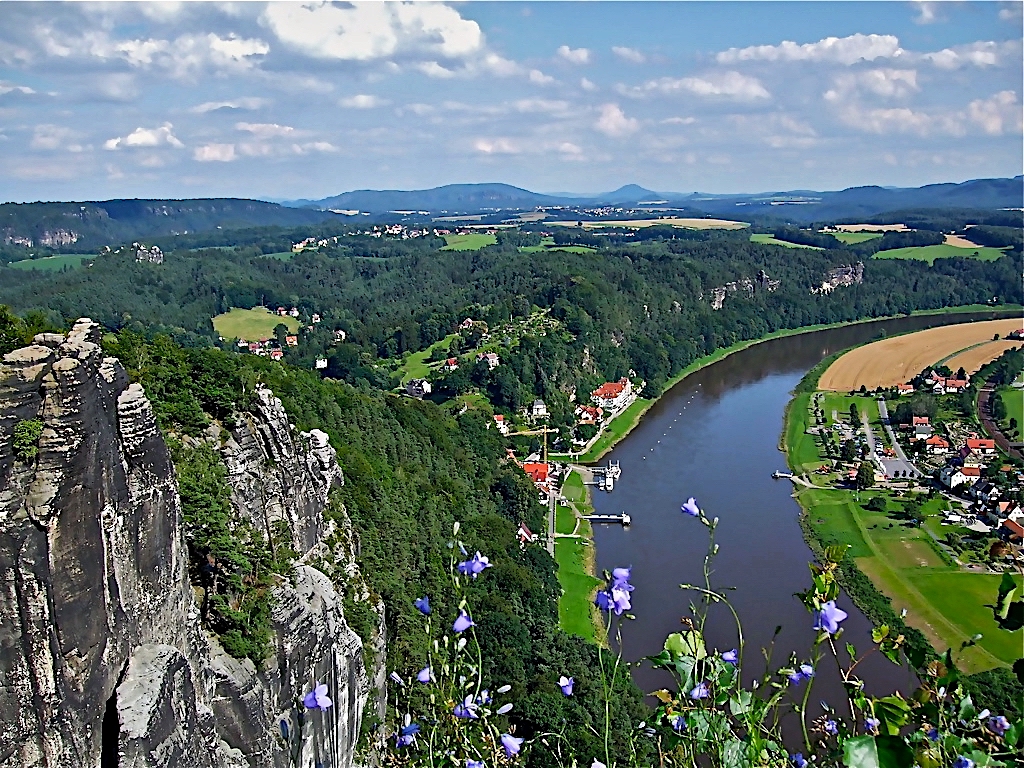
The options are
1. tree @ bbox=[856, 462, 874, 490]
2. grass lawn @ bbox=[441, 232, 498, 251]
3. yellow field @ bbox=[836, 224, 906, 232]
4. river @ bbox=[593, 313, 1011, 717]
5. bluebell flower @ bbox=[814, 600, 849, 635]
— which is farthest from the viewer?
yellow field @ bbox=[836, 224, 906, 232]

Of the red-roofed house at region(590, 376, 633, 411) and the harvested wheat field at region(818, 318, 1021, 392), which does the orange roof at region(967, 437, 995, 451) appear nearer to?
the harvested wheat field at region(818, 318, 1021, 392)

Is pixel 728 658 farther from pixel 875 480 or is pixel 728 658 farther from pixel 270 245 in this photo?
pixel 270 245

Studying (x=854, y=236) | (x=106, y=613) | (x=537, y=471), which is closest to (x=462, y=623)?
(x=106, y=613)

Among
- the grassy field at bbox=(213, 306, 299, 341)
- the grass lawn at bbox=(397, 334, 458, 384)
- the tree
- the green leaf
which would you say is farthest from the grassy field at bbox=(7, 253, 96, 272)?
the green leaf

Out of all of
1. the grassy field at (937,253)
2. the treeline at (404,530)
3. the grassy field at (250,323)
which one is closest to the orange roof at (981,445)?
the treeline at (404,530)

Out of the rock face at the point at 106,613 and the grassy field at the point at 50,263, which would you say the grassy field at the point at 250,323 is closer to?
the grassy field at the point at 50,263

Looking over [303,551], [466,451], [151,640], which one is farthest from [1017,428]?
[151,640]
